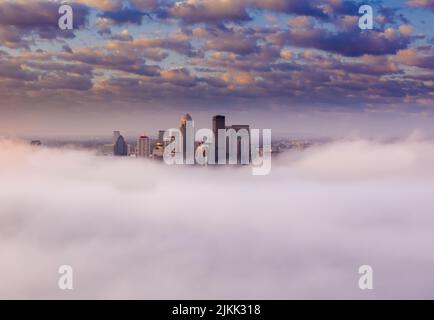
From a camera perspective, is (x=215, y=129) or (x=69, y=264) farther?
(x=215, y=129)

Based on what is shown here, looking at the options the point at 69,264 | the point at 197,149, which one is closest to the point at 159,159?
the point at 197,149

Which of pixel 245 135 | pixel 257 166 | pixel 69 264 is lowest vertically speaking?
pixel 69 264
